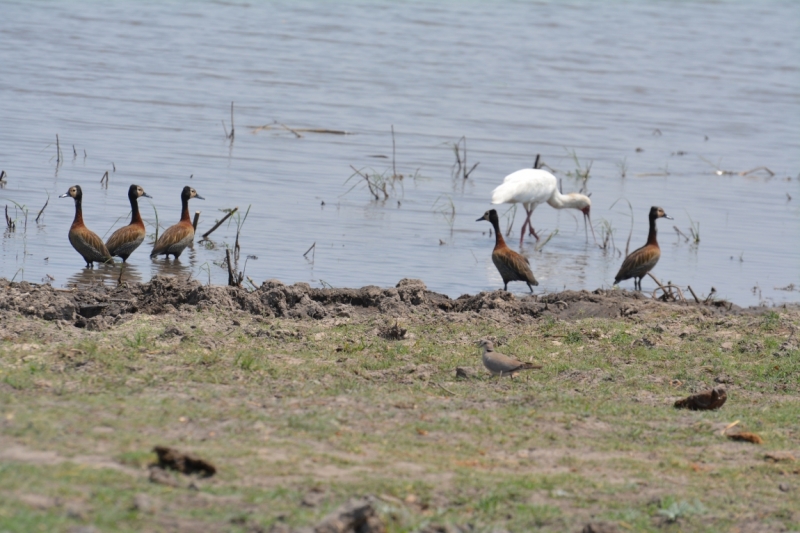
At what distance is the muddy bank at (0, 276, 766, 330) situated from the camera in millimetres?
7660

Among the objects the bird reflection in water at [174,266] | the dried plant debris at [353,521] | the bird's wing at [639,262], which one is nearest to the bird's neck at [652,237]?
the bird's wing at [639,262]

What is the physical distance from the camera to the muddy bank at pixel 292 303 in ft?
25.1

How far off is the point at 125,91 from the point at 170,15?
10.3 m

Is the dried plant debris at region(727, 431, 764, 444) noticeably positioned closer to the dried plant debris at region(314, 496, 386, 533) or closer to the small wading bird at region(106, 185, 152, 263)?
the dried plant debris at region(314, 496, 386, 533)

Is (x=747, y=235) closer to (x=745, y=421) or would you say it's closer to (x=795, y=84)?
(x=745, y=421)

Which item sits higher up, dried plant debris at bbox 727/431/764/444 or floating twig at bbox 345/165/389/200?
floating twig at bbox 345/165/389/200

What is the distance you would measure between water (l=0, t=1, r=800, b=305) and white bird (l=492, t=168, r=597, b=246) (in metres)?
0.42

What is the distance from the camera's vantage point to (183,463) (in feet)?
14.8

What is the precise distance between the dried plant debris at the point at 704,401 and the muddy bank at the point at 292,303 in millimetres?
2370

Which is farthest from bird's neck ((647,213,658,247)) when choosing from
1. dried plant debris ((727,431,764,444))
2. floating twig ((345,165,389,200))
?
dried plant debris ((727,431,764,444))

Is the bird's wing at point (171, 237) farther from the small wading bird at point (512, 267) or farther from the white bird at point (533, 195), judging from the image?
the white bird at point (533, 195)

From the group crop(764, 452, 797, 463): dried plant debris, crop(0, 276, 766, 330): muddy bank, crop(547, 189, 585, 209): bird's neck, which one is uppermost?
crop(547, 189, 585, 209): bird's neck

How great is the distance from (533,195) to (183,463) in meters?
10.6

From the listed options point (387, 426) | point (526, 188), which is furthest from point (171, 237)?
point (387, 426)
